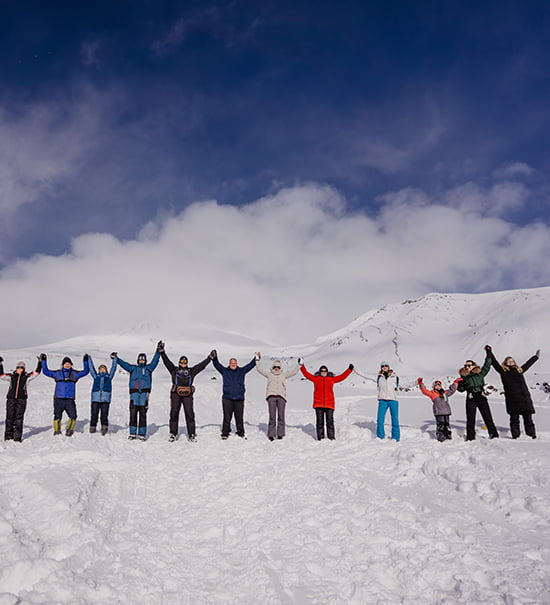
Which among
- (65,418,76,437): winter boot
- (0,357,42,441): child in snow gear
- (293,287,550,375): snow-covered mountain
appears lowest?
(65,418,76,437): winter boot

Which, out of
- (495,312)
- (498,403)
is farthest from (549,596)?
(495,312)

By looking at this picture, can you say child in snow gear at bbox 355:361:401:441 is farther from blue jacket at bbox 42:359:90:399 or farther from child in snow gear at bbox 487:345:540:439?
blue jacket at bbox 42:359:90:399

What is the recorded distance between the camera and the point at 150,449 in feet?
34.3

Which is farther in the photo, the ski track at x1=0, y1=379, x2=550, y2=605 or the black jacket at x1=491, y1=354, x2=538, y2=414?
the black jacket at x1=491, y1=354, x2=538, y2=414

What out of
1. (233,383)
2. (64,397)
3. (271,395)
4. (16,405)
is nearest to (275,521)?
(271,395)

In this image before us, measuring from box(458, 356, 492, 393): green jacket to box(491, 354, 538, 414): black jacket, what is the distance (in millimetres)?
470

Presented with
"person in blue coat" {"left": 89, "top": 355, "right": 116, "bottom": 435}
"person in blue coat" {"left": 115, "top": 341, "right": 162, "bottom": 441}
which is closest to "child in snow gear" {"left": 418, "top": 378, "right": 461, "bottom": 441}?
"person in blue coat" {"left": 115, "top": 341, "right": 162, "bottom": 441}

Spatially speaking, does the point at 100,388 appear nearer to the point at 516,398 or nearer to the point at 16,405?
the point at 16,405

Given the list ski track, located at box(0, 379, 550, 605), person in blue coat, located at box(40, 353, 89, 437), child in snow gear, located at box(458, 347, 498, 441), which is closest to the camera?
ski track, located at box(0, 379, 550, 605)

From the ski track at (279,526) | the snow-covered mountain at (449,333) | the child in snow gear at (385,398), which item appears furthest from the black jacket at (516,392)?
the snow-covered mountain at (449,333)

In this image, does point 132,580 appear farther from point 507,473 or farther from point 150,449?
point 150,449

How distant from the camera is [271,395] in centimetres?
1190

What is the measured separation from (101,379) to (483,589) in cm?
1073

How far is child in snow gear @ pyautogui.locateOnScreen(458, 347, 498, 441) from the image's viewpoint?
10250 millimetres
